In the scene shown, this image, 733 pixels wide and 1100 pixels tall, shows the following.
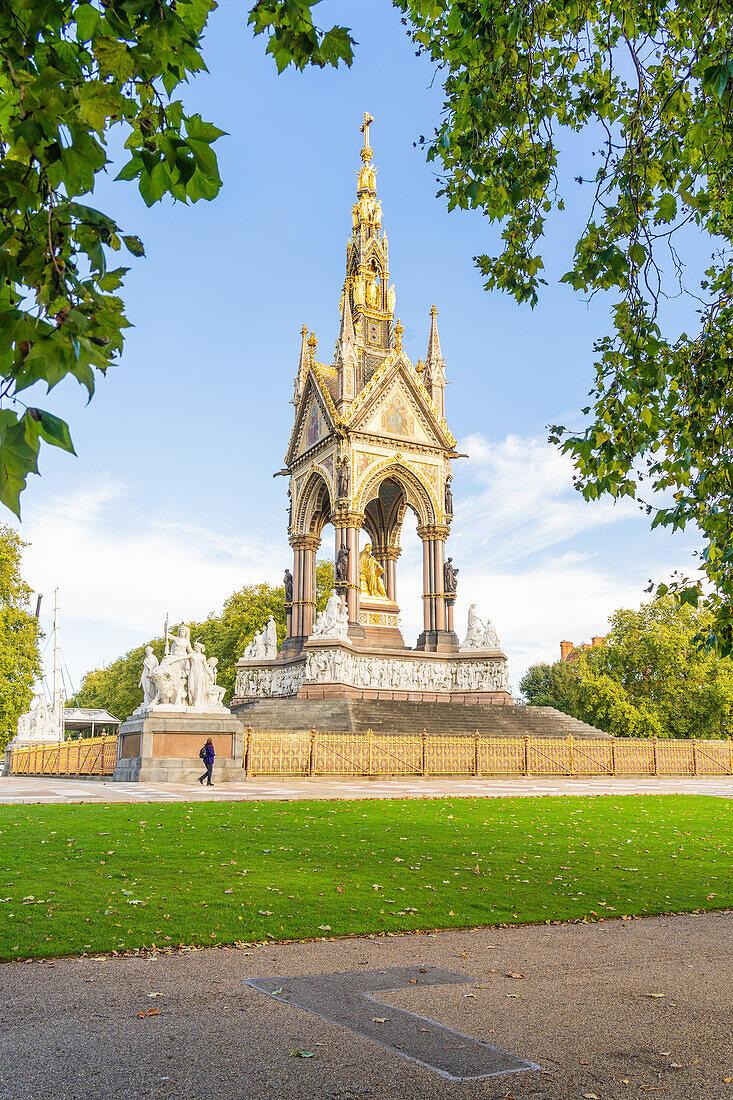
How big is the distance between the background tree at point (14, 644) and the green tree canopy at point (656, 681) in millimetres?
30070

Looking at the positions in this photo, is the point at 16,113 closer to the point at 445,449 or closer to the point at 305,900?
the point at 305,900

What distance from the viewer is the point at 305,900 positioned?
784cm

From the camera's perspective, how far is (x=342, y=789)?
20.3m

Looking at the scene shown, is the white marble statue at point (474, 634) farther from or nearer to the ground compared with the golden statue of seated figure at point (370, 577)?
nearer to the ground

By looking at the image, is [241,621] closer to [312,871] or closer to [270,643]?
[270,643]

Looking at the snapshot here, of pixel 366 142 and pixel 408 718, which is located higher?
pixel 366 142

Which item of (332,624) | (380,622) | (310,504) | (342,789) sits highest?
(310,504)

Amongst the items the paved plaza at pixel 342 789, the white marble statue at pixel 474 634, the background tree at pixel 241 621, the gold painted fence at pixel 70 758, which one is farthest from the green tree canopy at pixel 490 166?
the background tree at pixel 241 621

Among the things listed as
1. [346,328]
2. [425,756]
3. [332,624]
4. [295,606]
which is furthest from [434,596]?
[346,328]

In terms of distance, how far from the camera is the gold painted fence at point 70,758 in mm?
25969

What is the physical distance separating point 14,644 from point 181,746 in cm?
2573

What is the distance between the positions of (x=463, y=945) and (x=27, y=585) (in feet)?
139

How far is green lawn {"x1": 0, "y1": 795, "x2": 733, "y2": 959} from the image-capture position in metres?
7.00

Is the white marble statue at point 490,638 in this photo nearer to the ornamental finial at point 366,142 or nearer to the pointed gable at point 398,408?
the pointed gable at point 398,408
